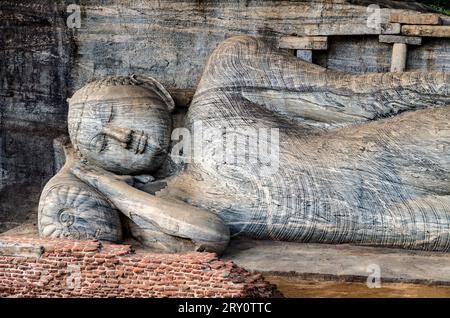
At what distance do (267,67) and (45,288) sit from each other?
235cm

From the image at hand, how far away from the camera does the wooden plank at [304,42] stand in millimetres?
8406

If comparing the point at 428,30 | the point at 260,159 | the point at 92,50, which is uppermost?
the point at 428,30

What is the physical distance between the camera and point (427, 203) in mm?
7152

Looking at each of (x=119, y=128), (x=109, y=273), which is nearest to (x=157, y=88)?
(x=119, y=128)

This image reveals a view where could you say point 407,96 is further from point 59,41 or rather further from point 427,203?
point 59,41

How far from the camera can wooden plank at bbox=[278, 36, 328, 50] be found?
27.6 feet

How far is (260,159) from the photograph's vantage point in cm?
746

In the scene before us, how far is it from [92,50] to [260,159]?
2.11 metres

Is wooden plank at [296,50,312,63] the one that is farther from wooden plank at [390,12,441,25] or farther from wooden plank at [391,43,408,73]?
wooden plank at [390,12,441,25]

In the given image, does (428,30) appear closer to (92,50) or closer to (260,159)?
(260,159)

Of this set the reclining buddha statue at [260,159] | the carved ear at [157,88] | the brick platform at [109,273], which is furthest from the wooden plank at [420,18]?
the brick platform at [109,273]

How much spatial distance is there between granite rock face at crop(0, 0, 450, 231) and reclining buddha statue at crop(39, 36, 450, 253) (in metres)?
0.73

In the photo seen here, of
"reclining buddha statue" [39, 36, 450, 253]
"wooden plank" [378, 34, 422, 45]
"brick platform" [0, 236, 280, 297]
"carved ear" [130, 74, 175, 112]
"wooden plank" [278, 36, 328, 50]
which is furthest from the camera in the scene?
"wooden plank" [278, 36, 328, 50]

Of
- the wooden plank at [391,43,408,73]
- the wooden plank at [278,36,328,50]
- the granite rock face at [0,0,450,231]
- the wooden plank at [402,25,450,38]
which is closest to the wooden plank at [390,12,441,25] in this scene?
the wooden plank at [402,25,450,38]
